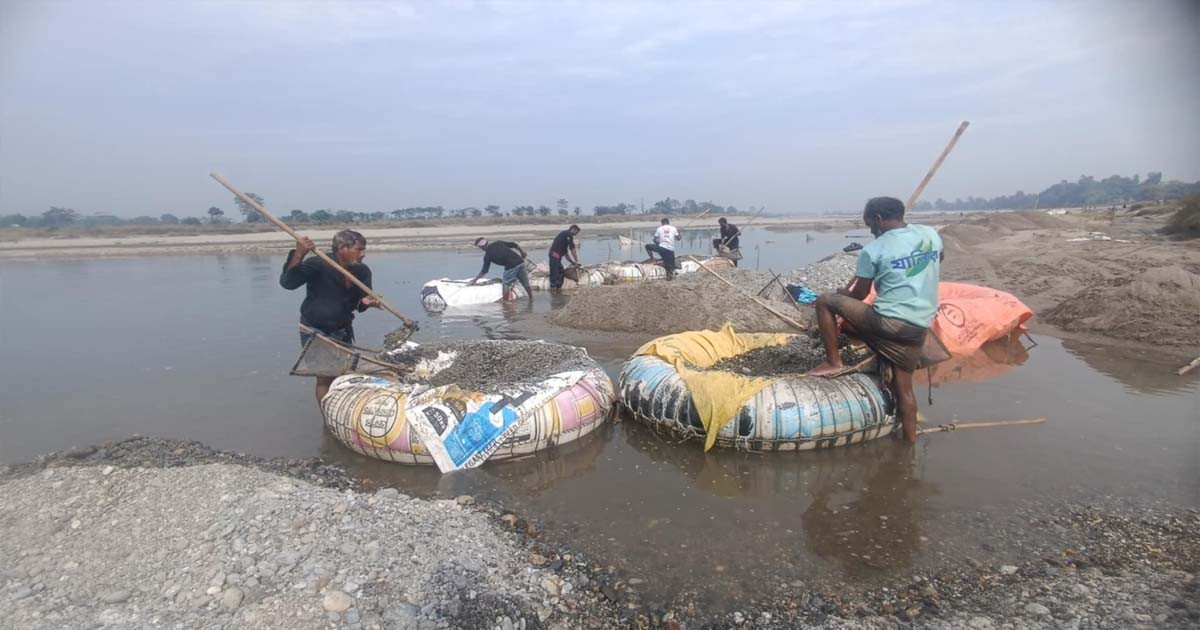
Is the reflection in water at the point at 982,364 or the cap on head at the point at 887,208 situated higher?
the cap on head at the point at 887,208

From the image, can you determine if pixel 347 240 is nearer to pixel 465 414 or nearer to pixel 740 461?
pixel 465 414

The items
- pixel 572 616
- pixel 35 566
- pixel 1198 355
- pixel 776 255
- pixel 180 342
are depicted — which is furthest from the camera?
pixel 776 255

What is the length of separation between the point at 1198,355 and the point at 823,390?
6.84m

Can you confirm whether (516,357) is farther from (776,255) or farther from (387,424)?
(776,255)

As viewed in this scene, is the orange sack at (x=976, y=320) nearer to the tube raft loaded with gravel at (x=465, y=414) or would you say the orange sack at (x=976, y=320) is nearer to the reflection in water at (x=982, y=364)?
the reflection in water at (x=982, y=364)

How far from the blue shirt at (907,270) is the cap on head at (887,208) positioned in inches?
5.9

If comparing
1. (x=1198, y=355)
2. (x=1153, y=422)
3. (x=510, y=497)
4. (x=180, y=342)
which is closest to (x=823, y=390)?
(x=510, y=497)

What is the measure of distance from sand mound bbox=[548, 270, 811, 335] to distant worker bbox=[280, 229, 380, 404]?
573 cm

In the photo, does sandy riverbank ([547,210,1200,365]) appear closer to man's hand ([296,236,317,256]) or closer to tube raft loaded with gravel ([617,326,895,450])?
tube raft loaded with gravel ([617,326,895,450])

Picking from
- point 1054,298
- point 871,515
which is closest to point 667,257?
point 1054,298

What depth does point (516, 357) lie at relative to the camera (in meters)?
6.63

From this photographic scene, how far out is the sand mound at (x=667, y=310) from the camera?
10.8 metres

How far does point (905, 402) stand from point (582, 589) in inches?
141

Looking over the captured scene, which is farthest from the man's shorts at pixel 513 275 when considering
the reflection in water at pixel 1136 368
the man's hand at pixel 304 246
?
the reflection in water at pixel 1136 368
